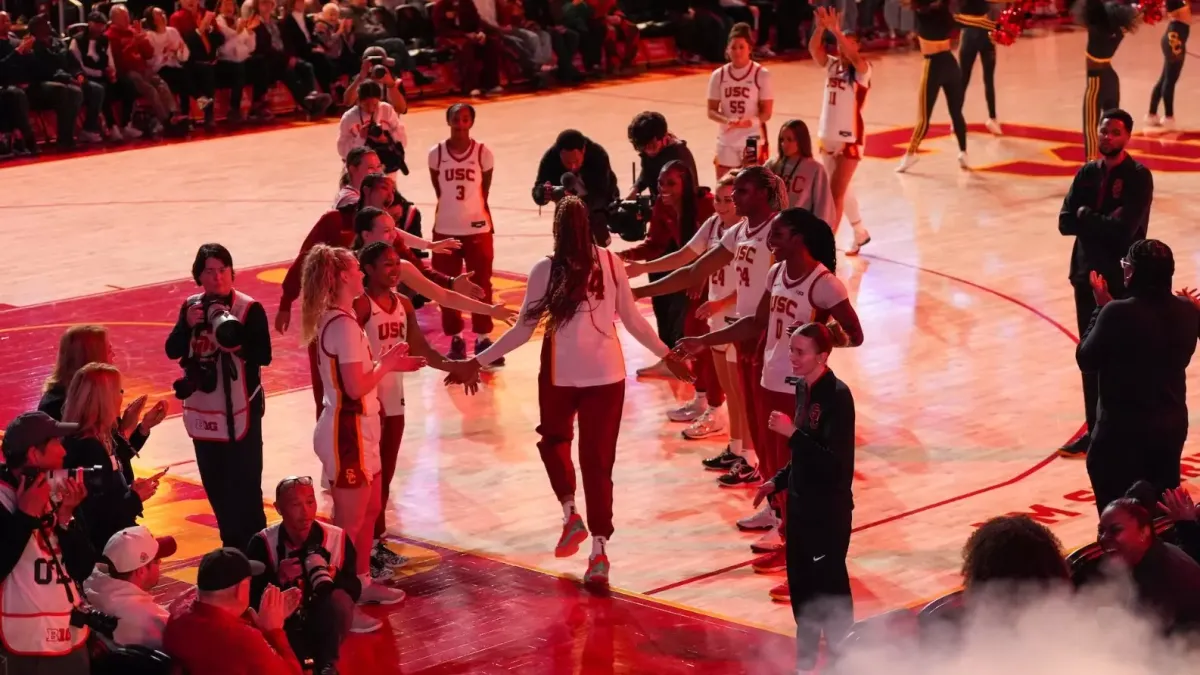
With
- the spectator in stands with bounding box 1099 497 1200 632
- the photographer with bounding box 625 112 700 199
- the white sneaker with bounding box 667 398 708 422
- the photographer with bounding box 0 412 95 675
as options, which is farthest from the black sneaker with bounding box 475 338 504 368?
the spectator in stands with bounding box 1099 497 1200 632

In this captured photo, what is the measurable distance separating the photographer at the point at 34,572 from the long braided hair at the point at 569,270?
287 centimetres

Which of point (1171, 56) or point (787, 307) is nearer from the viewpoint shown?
point (787, 307)

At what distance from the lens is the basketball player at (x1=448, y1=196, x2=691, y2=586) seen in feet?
29.2

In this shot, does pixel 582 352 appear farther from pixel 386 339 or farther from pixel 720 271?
pixel 720 271

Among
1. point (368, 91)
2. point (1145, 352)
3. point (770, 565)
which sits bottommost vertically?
point (770, 565)

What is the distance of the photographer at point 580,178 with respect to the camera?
12.5 meters

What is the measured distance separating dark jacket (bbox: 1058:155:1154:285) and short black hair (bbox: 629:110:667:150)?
2.83m

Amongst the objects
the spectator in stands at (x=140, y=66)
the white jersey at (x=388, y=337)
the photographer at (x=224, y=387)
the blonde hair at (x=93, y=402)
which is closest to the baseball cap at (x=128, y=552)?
the blonde hair at (x=93, y=402)

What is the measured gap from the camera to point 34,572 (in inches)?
258

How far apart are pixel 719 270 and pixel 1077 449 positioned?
2.41m

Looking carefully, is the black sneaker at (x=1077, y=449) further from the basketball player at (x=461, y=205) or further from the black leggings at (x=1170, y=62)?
the black leggings at (x=1170, y=62)

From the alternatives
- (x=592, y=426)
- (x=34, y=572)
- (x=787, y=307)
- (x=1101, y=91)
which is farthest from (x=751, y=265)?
(x=1101, y=91)

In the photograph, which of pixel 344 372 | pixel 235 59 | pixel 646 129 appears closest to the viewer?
pixel 344 372

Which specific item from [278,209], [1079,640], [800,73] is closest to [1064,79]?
[800,73]
